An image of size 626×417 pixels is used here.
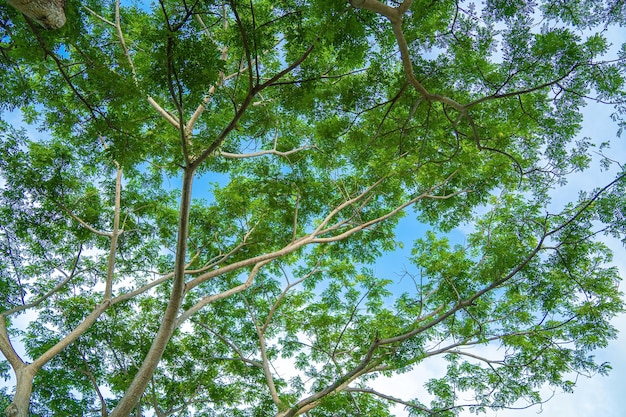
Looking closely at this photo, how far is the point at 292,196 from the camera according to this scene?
29.9 ft

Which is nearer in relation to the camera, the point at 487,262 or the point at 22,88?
the point at 22,88

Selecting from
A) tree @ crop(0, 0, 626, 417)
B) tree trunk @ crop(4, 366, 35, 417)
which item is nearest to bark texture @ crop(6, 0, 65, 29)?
tree @ crop(0, 0, 626, 417)

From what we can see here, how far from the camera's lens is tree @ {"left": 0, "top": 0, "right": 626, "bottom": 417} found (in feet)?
17.4

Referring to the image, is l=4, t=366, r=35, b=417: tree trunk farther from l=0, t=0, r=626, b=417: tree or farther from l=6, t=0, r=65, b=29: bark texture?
l=6, t=0, r=65, b=29: bark texture

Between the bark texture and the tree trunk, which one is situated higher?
the bark texture

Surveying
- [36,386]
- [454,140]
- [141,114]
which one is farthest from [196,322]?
[454,140]

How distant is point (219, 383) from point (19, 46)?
8.05 m

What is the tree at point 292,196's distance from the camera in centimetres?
529

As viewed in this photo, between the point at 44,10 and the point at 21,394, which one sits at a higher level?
the point at 44,10

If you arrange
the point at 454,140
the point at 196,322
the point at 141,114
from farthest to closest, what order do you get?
1. the point at 196,322
2. the point at 454,140
3. the point at 141,114

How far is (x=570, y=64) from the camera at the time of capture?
5.24 m

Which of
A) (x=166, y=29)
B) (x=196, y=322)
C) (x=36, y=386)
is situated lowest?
(x=36, y=386)

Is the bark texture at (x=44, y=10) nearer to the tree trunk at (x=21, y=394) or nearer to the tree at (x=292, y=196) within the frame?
the tree at (x=292, y=196)

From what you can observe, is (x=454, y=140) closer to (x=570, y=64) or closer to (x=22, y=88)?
(x=570, y=64)
